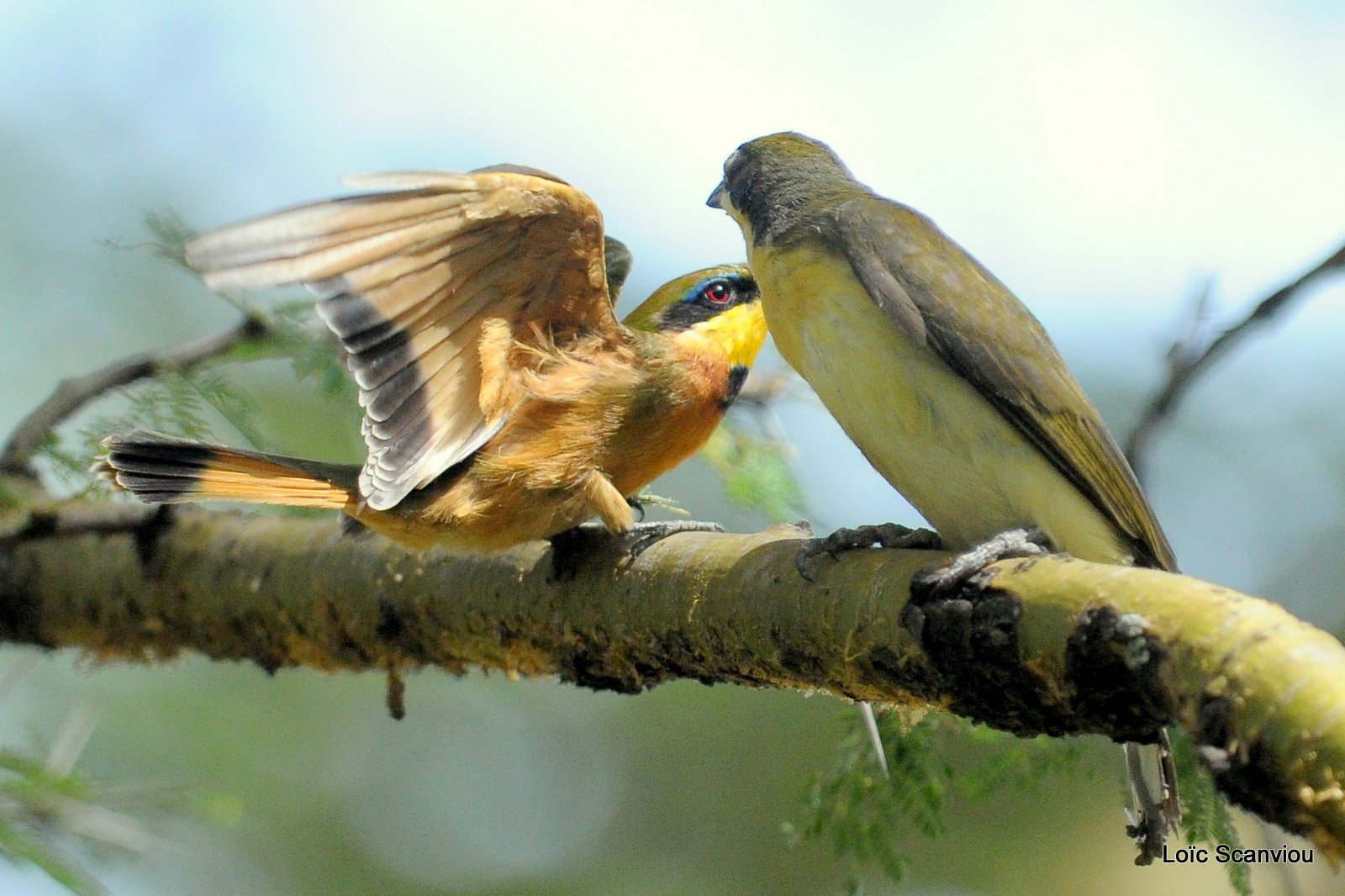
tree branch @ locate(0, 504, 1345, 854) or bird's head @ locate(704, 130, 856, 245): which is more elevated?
bird's head @ locate(704, 130, 856, 245)

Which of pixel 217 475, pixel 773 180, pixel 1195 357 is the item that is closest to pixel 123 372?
pixel 217 475

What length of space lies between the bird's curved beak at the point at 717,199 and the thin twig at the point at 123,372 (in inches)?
55.6

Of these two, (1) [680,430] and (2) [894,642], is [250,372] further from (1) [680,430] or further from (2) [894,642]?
(2) [894,642]

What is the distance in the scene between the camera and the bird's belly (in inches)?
114

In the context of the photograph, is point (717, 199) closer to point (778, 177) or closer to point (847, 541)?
point (778, 177)

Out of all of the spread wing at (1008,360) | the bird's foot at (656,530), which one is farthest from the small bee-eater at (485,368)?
the spread wing at (1008,360)

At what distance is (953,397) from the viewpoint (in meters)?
2.98

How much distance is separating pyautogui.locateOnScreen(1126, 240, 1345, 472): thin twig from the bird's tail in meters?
2.08

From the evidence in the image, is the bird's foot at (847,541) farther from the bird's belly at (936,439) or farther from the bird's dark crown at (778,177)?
the bird's dark crown at (778,177)

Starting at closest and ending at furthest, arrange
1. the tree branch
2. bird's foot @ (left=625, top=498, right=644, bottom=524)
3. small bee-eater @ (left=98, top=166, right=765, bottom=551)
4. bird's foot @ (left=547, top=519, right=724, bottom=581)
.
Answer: the tree branch → small bee-eater @ (left=98, top=166, right=765, bottom=551) → bird's foot @ (left=547, top=519, right=724, bottom=581) → bird's foot @ (left=625, top=498, right=644, bottom=524)

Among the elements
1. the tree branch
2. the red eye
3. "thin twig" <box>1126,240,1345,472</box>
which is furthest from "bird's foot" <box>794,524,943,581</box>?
the red eye

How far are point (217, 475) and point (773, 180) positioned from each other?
178 cm

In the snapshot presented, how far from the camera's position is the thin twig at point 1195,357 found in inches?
89.0

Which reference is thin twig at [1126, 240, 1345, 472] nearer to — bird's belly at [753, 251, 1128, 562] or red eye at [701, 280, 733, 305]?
bird's belly at [753, 251, 1128, 562]
